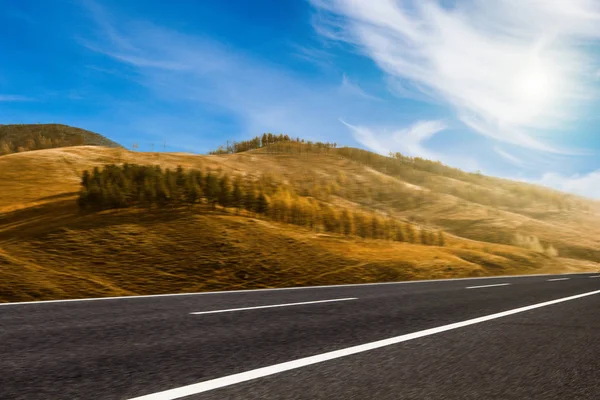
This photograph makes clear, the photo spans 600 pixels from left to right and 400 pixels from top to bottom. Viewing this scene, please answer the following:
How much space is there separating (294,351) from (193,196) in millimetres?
20561

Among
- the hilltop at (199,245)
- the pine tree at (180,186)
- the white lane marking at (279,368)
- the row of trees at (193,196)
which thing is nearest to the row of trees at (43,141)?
the hilltop at (199,245)

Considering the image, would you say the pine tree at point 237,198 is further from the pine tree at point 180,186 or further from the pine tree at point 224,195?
the pine tree at point 180,186

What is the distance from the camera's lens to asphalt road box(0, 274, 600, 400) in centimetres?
391

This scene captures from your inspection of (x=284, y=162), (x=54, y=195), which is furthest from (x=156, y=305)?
(x=284, y=162)

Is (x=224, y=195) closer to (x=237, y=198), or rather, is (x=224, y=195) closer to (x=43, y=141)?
(x=237, y=198)

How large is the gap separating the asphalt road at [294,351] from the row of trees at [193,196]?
1535 cm

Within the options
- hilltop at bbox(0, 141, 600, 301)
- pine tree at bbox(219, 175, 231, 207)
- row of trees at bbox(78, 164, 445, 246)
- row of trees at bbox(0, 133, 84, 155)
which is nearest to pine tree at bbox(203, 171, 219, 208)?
row of trees at bbox(78, 164, 445, 246)

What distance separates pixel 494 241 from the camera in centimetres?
4709

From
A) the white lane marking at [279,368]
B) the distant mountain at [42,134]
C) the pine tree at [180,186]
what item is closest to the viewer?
the white lane marking at [279,368]

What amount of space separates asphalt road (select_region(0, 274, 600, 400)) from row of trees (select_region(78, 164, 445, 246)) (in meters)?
15.4

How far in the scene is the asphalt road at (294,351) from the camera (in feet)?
12.8

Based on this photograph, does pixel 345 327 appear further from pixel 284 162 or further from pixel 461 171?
pixel 461 171

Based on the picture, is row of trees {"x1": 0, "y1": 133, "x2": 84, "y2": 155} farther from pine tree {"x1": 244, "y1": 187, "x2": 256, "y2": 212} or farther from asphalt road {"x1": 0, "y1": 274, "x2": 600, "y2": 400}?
asphalt road {"x1": 0, "y1": 274, "x2": 600, "y2": 400}

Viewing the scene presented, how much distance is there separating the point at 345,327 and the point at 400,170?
70606 mm
